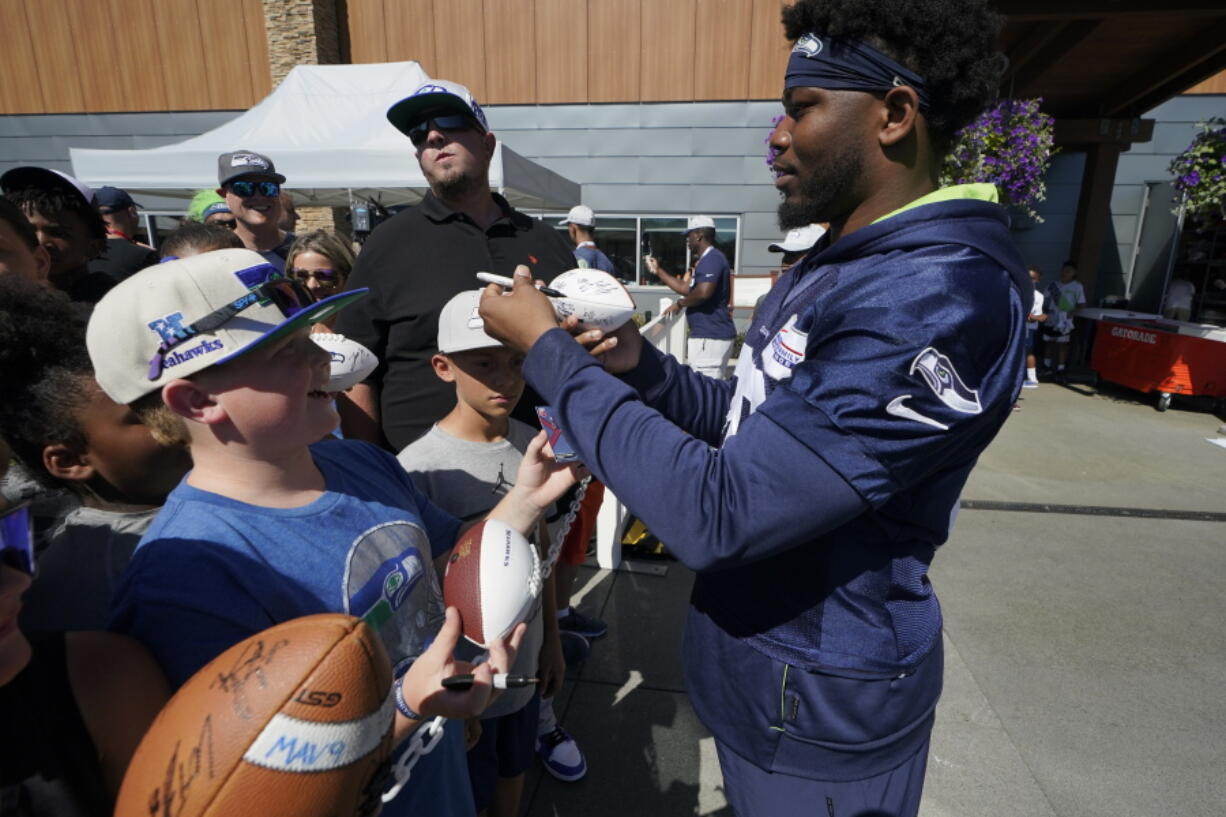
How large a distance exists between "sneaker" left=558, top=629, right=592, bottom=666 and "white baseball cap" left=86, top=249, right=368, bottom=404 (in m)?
2.54

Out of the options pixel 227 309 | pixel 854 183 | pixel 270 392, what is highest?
pixel 854 183

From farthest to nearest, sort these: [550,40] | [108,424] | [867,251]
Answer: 1. [550,40]
2. [108,424]
3. [867,251]

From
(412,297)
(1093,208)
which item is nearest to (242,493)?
(412,297)

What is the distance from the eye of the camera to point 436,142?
8.36 feet

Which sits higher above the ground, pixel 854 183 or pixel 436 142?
pixel 436 142

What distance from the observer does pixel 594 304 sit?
5.10 ft

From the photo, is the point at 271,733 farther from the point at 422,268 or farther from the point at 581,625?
the point at 581,625

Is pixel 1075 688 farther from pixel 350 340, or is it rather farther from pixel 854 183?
pixel 350 340

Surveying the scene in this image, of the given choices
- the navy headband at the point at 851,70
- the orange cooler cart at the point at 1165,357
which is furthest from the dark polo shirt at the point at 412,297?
the orange cooler cart at the point at 1165,357

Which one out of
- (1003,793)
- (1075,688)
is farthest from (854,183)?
(1075,688)

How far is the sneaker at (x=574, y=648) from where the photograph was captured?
3188 mm

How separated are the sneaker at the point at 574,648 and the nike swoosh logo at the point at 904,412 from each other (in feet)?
8.62

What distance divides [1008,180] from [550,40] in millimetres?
9422
